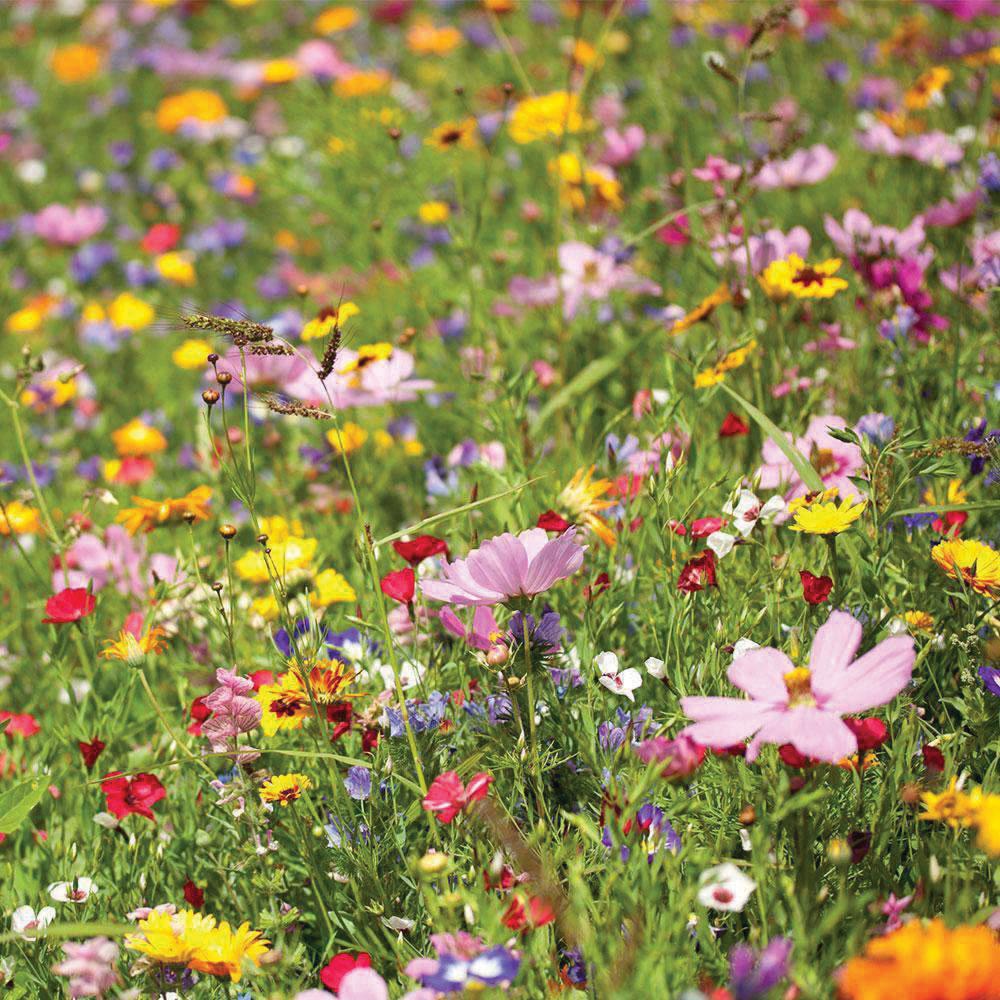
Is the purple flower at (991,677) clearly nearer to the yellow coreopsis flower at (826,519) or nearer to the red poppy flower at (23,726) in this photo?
the yellow coreopsis flower at (826,519)

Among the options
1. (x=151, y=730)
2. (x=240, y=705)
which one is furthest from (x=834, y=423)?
(x=151, y=730)

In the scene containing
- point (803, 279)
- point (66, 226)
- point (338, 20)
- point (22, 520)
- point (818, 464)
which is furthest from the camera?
point (338, 20)

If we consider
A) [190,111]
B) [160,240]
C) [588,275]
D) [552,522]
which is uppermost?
[552,522]

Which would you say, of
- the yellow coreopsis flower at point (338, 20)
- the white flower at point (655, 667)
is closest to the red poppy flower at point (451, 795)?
the white flower at point (655, 667)

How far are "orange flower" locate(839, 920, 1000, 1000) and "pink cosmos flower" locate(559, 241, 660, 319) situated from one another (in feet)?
5.16

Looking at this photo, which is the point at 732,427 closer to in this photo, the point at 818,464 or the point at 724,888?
the point at 818,464

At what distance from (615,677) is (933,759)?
0.34m

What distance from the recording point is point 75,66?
5.22m

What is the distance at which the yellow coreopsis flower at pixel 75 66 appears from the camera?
17.1 ft

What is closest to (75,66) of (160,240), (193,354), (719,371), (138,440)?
(160,240)

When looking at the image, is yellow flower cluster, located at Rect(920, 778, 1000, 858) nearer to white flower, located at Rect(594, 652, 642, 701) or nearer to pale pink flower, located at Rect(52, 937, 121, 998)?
white flower, located at Rect(594, 652, 642, 701)

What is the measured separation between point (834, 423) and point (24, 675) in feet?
4.23

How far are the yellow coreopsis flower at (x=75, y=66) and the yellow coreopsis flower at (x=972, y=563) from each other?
16.6 feet

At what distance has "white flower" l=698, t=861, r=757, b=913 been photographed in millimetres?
927
